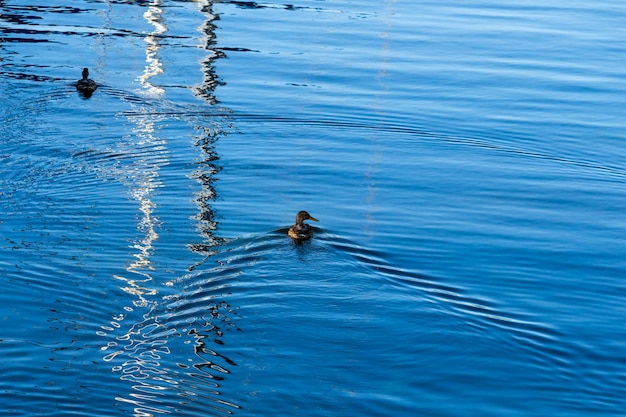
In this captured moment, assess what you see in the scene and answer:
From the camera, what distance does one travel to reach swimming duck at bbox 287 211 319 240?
1363 centimetres

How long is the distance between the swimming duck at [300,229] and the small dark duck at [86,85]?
7737 millimetres

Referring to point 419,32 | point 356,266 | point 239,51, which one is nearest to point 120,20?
point 239,51

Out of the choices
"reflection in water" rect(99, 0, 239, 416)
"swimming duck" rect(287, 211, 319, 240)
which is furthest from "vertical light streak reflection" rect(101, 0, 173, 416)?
"swimming duck" rect(287, 211, 319, 240)

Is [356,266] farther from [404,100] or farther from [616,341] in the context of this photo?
[404,100]

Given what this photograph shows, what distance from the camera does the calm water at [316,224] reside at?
10672 mm

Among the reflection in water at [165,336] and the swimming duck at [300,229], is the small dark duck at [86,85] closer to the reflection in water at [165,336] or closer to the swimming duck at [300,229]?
the reflection in water at [165,336]

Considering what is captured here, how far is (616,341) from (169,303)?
16.7ft

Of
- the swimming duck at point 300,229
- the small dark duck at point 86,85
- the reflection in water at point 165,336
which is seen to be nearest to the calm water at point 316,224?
the reflection in water at point 165,336

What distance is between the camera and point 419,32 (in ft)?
90.5

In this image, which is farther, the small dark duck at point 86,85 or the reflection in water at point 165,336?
the small dark duck at point 86,85

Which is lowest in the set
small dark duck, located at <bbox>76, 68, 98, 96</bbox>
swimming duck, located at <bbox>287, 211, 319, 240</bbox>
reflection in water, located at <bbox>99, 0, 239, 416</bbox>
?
reflection in water, located at <bbox>99, 0, 239, 416</bbox>

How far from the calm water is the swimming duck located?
211 mm

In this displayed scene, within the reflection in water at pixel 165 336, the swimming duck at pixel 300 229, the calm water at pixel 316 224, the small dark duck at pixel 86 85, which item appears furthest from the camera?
the small dark duck at pixel 86 85

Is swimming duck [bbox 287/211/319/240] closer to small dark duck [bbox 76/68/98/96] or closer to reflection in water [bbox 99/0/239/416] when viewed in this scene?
reflection in water [bbox 99/0/239/416]
